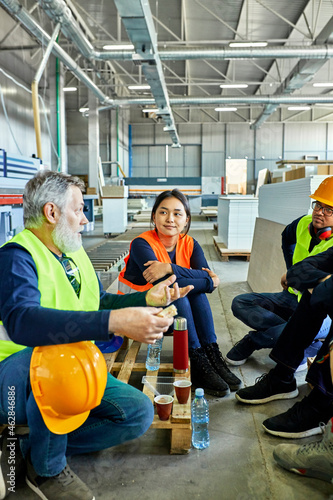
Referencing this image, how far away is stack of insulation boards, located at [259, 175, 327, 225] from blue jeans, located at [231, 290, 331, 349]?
1005mm

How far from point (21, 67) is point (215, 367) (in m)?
14.4

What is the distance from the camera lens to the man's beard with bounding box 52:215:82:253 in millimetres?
1575

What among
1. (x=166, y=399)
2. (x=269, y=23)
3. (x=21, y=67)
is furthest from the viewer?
(x=21, y=67)

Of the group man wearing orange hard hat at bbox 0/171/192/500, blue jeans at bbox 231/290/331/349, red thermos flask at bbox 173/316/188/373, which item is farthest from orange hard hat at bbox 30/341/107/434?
blue jeans at bbox 231/290/331/349

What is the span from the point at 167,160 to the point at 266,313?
21.7m

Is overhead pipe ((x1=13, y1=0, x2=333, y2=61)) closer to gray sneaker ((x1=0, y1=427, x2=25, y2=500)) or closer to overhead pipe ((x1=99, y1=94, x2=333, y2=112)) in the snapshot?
overhead pipe ((x1=99, y1=94, x2=333, y2=112))

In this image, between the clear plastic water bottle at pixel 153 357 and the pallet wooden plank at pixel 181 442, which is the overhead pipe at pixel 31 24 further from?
the pallet wooden plank at pixel 181 442

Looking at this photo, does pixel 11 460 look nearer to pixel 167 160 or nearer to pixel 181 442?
pixel 181 442

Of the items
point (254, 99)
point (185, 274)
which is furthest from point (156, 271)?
point (254, 99)

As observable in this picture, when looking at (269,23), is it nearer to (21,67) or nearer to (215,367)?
(21,67)

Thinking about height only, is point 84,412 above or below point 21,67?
below

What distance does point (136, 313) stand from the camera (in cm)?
131

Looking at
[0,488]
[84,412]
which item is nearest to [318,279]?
[84,412]

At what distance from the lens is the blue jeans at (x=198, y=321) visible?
95.8 inches
